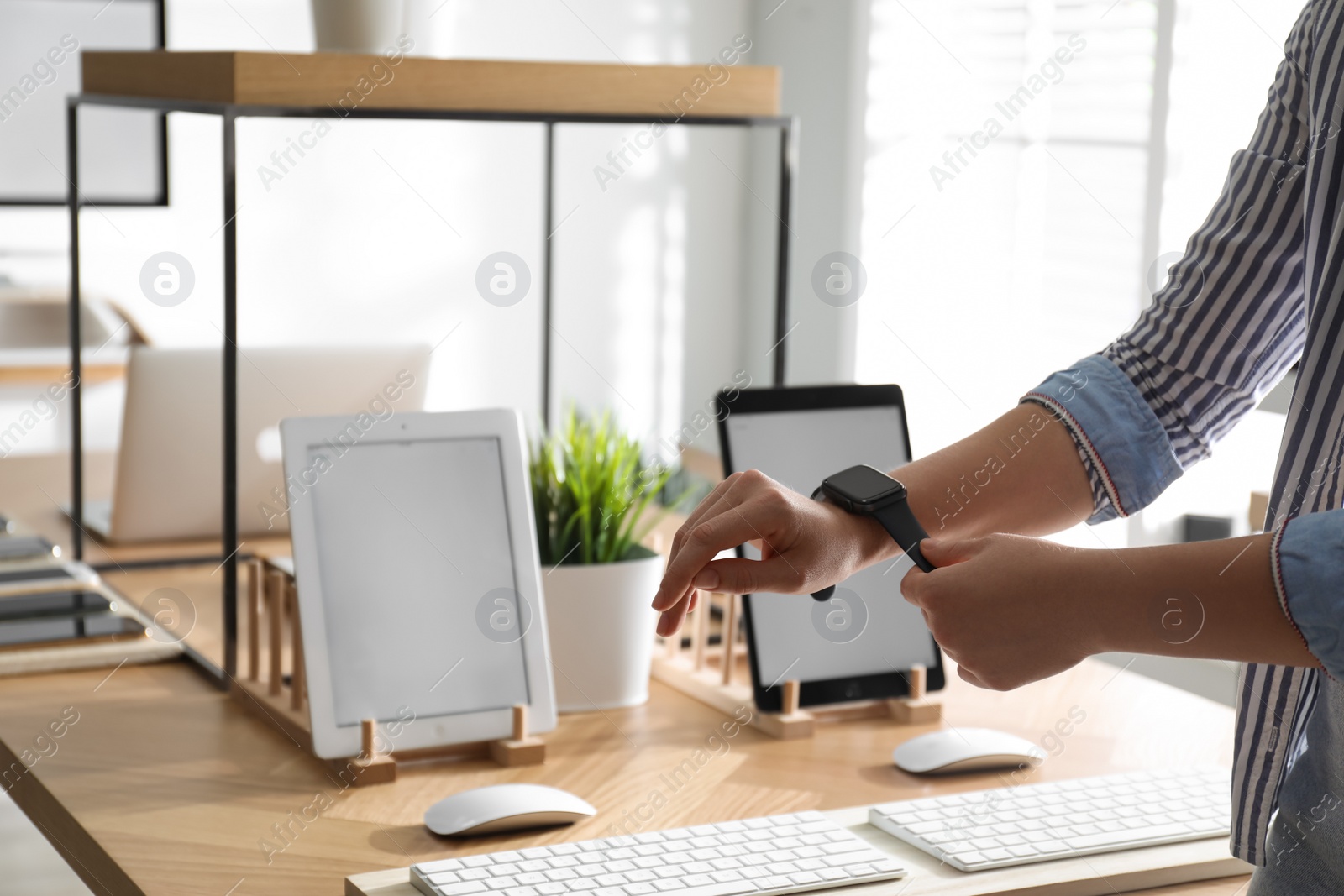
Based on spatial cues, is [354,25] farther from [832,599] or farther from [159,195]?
[159,195]

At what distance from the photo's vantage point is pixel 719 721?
4.23 ft

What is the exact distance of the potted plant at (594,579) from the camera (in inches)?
50.6

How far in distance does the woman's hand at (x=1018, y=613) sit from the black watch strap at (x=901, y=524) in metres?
0.14

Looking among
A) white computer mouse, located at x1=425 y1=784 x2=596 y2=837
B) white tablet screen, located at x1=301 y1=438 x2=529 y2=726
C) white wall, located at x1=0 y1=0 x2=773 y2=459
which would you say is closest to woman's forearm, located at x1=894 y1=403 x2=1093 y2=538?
white computer mouse, located at x1=425 y1=784 x2=596 y2=837

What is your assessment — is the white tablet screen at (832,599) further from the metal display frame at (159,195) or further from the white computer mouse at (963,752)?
the metal display frame at (159,195)

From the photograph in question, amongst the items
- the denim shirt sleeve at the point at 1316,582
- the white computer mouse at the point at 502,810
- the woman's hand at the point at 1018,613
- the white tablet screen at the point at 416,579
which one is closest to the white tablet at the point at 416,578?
the white tablet screen at the point at 416,579

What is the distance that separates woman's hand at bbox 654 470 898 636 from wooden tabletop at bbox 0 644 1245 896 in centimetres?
27

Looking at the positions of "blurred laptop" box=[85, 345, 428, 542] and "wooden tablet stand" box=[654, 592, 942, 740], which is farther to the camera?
→ "blurred laptop" box=[85, 345, 428, 542]

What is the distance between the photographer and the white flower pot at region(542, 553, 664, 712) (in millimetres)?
1281

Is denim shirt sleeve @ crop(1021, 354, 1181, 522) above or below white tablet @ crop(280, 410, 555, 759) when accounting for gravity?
above

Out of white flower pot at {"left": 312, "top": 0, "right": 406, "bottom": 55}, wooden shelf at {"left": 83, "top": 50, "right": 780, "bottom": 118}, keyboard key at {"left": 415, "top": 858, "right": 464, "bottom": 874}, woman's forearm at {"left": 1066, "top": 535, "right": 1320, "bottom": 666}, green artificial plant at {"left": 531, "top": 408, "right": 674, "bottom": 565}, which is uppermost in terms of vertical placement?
white flower pot at {"left": 312, "top": 0, "right": 406, "bottom": 55}

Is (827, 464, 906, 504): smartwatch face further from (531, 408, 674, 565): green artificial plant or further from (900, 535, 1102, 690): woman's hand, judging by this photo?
(531, 408, 674, 565): green artificial plant

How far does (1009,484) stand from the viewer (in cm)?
90

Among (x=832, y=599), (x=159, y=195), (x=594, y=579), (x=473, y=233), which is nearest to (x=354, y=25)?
(x=594, y=579)
